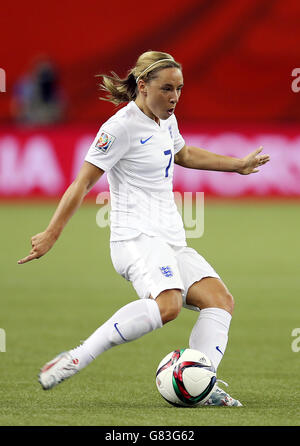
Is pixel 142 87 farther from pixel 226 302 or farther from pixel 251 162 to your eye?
pixel 226 302

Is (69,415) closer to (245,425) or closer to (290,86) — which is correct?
(245,425)

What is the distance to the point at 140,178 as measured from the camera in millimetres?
5824

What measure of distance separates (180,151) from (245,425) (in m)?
2.03

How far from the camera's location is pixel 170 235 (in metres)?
5.88

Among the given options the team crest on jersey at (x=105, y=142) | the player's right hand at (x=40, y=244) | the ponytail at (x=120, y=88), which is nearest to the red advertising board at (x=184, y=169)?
the ponytail at (x=120, y=88)

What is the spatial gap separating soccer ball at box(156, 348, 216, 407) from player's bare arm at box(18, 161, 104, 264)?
97 cm

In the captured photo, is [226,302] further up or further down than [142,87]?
further down

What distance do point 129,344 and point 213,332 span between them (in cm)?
235

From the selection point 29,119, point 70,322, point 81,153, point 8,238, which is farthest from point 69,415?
point 29,119

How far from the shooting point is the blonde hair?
571 cm

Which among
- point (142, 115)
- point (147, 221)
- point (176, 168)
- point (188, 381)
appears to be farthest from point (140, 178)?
point (176, 168)

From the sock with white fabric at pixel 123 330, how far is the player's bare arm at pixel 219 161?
126 centimetres

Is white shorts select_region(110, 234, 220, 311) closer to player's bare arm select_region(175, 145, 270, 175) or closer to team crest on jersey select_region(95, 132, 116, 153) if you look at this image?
team crest on jersey select_region(95, 132, 116, 153)

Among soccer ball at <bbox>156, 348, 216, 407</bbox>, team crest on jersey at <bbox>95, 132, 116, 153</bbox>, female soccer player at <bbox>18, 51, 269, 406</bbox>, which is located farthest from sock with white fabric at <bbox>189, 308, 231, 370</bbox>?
team crest on jersey at <bbox>95, 132, 116, 153</bbox>
